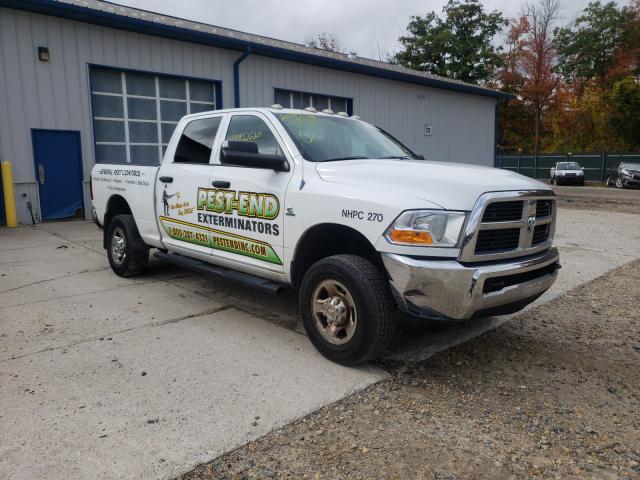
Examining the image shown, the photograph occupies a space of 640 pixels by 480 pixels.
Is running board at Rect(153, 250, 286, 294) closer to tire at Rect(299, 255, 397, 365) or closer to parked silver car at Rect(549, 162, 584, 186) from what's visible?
tire at Rect(299, 255, 397, 365)

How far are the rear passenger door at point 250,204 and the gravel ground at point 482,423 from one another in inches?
A: 57.2

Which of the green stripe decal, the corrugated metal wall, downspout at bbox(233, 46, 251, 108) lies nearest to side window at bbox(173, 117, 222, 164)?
the green stripe decal

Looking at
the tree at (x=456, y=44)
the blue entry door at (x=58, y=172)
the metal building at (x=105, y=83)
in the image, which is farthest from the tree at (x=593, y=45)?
the blue entry door at (x=58, y=172)

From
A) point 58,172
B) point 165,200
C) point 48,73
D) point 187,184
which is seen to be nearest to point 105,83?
point 48,73

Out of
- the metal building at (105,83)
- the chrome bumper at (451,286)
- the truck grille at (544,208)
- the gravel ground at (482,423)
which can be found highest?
the metal building at (105,83)

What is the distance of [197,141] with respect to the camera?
5531 millimetres

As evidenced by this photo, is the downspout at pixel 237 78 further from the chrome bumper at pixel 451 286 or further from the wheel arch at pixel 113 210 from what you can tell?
the chrome bumper at pixel 451 286

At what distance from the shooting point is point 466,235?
3.44 m

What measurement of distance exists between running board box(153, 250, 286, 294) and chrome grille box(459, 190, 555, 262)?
1724mm

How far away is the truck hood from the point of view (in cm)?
354

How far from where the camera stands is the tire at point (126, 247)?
6422 mm

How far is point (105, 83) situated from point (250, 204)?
9.95 meters

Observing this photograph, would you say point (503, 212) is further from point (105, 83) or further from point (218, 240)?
point (105, 83)

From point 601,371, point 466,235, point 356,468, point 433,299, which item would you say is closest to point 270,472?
point 356,468
